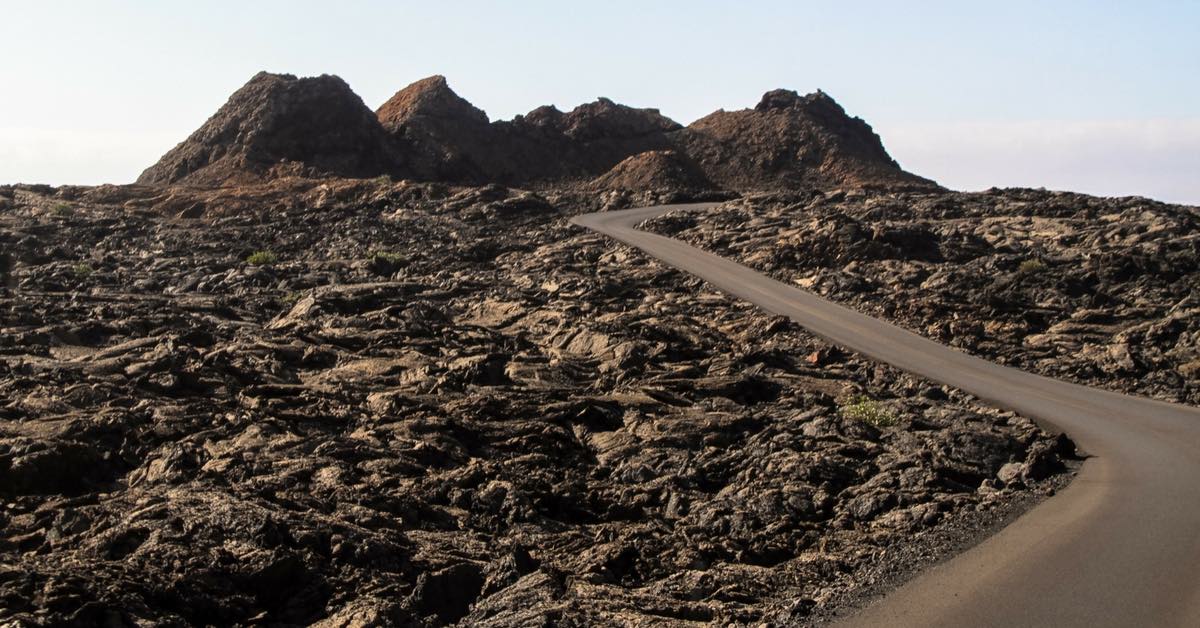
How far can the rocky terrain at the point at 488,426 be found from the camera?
14719 millimetres

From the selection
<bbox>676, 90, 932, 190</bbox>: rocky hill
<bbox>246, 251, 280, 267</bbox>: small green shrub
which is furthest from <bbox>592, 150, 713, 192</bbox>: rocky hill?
<bbox>246, 251, 280, 267</bbox>: small green shrub

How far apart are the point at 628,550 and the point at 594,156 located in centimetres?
6124

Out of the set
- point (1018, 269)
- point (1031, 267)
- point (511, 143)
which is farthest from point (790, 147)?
point (1031, 267)

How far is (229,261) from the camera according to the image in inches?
1629

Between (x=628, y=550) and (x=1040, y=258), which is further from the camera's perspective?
(x=1040, y=258)

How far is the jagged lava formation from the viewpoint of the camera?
211 ft

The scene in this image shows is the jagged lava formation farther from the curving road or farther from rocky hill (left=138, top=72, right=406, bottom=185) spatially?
the curving road

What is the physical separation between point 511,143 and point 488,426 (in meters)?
54.8

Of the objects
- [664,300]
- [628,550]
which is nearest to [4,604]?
[628,550]

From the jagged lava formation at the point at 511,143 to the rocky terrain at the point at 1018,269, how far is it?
18519 mm

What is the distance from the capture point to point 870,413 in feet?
78.3

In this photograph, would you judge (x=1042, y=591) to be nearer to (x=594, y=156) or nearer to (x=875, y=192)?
(x=875, y=192)

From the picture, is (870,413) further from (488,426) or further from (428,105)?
(428,105)

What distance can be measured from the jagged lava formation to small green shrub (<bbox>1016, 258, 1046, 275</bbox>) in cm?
2717
